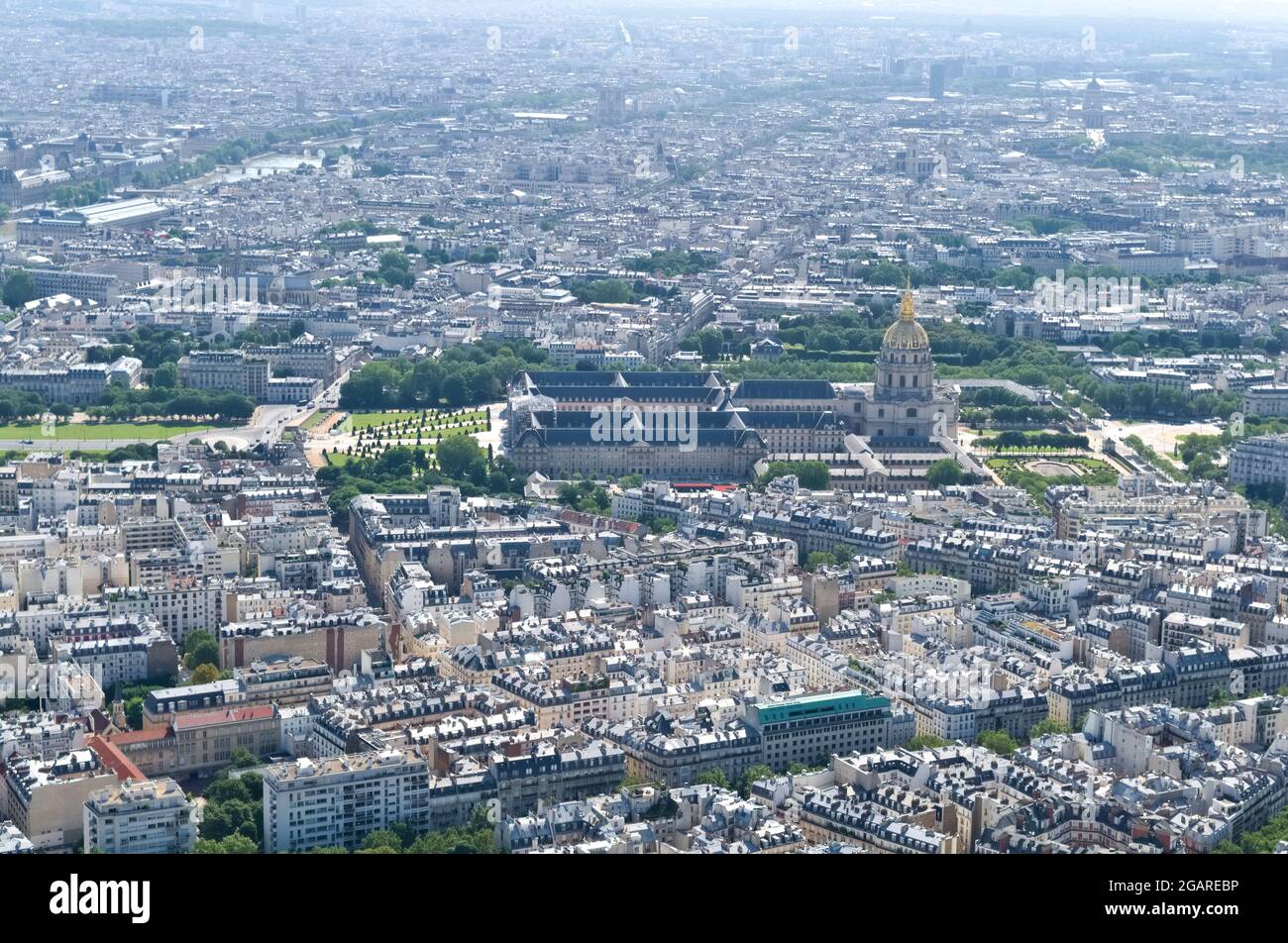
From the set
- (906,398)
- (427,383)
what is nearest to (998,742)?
(906,398)

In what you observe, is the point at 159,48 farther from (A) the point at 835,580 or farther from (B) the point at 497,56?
(A) the point at 835,580

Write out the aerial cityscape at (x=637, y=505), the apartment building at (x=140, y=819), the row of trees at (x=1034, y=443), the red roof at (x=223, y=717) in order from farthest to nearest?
the row of trees at (x=1034, y=443)
the red roof at (x=223, y=717)
the aerial cityscape at (x=637, y=505)
the apartment building at (x=140, y=819)

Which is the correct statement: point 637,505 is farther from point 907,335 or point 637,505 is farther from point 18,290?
point 18,290

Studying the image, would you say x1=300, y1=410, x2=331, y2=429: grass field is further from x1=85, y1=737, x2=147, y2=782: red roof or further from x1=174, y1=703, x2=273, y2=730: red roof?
x1=85, y1=737, x2=147, y2=782: red roof

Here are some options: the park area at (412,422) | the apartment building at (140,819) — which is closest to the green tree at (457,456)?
the park area at (412,422)

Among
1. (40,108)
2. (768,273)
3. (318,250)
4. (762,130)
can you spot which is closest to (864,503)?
(768,273)

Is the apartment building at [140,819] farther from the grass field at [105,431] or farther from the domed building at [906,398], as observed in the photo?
the domed building at [906,398]
